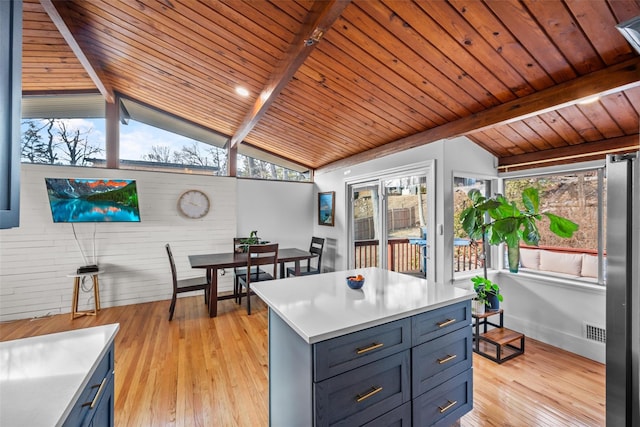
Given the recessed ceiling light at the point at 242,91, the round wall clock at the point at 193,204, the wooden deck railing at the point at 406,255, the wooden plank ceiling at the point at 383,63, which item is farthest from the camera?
the round wall clock at the point at 193,204

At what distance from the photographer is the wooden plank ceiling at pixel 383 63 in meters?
Answer: 1.85

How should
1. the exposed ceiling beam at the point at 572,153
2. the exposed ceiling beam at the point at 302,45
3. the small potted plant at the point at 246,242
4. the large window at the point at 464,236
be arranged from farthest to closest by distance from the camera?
the small potted plant at the point at 246,242, the large window at the point at 464,236, the exposed ceiling beam at the point at 572,153, the exposed ceiling beam at the point at 302,45

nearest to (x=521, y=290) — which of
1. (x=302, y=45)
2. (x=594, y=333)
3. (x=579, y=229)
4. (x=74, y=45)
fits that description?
(x=594, y=333)

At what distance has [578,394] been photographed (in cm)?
223

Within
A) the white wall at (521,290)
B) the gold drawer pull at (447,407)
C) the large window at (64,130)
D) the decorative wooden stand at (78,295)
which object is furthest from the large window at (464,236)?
the large window at (64,130)

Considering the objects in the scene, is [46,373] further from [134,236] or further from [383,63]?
[134,236]

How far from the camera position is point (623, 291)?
3.84ft

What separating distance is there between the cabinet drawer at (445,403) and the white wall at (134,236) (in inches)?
163

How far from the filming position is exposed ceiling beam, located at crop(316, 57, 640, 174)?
188cm

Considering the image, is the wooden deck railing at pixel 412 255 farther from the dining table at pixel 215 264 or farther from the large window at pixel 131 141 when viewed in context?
the large window at pixel 131 141

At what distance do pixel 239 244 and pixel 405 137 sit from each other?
3.16m

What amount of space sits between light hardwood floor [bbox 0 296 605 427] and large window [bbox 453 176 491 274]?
3.37 feet

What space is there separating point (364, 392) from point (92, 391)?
1.11 meters

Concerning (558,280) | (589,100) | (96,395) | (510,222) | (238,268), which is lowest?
(238,268)
